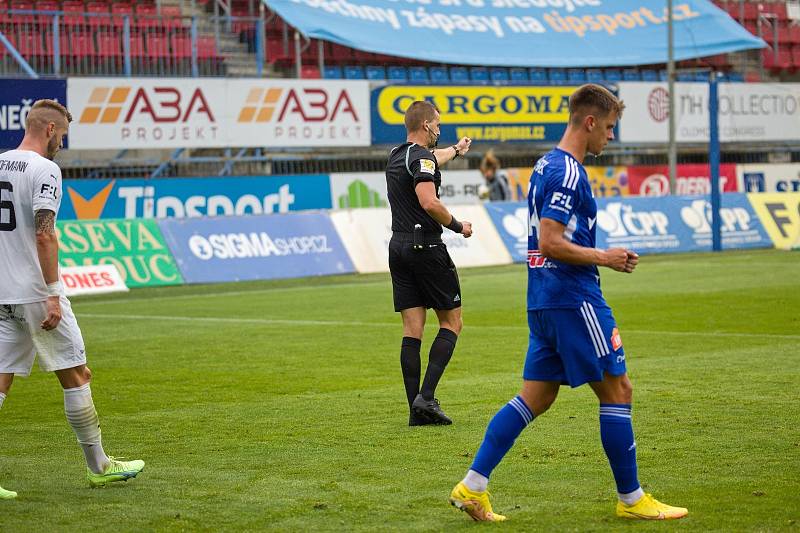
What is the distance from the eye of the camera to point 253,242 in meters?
24.4

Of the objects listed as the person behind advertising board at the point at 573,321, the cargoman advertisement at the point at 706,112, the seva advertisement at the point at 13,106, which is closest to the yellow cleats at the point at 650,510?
the person behind advertising board at the point at 573,321

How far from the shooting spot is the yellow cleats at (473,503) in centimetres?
622

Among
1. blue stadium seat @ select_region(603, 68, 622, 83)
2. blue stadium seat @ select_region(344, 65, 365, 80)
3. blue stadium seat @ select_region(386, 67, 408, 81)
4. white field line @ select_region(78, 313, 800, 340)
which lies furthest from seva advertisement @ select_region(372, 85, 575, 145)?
white field line @ select_region(78, 313, 800, 340)

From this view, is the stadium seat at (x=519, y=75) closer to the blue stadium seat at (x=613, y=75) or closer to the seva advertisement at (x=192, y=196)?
the blue stadium seat at (x=613, y=75)

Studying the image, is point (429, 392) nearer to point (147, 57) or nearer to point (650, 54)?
point (147, 57)

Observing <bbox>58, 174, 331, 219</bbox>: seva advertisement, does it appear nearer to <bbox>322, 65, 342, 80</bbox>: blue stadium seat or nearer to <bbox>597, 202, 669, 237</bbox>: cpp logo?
<bbox>322, 65, 342, 80</bbox>: blue stadium seat

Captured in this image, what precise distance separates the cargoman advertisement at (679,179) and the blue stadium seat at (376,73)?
771cm

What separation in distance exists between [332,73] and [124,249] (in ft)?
44.2

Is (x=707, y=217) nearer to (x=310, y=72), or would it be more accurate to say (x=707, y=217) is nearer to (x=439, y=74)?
(x=439, y=74)

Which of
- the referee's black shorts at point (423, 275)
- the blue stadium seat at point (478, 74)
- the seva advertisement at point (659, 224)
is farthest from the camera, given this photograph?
the blue stadium seat at point (478, 74)

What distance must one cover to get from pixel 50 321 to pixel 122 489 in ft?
3.30

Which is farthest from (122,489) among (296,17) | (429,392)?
(296,17)

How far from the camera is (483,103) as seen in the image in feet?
115

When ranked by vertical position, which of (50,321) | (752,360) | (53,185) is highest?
(53,185)
